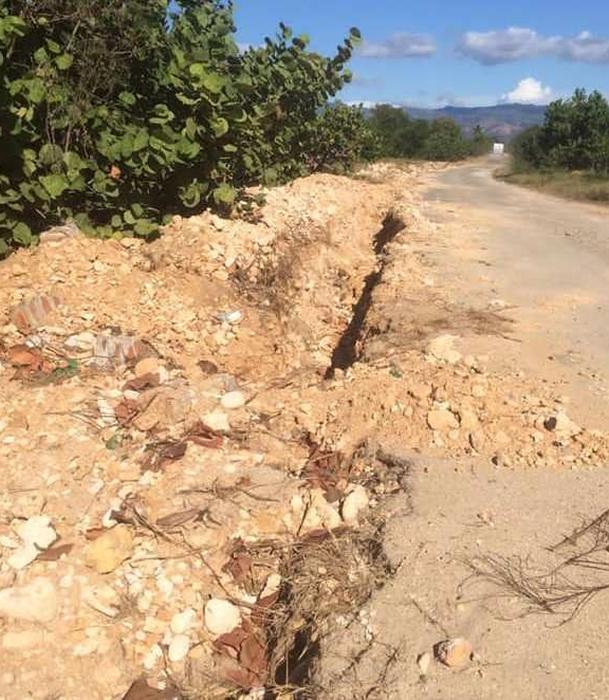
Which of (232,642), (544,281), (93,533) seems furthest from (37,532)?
(544,281)

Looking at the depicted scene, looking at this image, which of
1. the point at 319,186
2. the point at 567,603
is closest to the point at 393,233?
the point at 319,186

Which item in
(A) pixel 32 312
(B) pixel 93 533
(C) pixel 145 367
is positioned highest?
(A) pixel 32 312

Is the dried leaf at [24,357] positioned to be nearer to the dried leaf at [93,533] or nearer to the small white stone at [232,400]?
the small white stone at [232,400]

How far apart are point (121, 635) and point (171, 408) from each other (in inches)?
50.9

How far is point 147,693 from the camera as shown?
254 cm

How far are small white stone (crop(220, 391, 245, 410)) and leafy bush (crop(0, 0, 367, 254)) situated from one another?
195cm

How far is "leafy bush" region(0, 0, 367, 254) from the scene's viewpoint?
4.65 metres

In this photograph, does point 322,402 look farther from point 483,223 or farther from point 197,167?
point 483,223

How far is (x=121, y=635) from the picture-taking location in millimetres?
2670

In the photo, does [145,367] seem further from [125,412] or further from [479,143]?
[479,143]

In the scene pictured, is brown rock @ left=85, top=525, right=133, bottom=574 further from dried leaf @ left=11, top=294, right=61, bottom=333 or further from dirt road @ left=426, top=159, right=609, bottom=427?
dirt road @ left=426, top=159, right=609, bottom=427

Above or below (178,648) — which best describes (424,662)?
above

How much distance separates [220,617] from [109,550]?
52cm

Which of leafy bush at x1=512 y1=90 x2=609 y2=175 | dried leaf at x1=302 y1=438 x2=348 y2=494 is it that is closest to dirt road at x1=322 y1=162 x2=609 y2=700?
dried leaf at x1=302 y1=438 x2=348 y2=494
